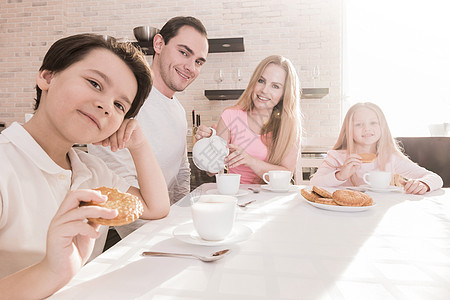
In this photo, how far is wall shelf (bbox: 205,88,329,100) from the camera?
355cm

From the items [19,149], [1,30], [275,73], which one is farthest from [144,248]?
[1,30]

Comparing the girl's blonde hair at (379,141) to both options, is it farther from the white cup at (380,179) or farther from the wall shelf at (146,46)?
the wall shelf at (146,46)

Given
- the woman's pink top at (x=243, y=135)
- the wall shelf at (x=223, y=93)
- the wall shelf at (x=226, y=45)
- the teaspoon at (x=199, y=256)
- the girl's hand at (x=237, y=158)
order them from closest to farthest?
1. the teaspoon at (x=199, y=256)
2. the girl's hand at (x=237, y=158)
3. the woman's pink top at (x=243, y=135)
4. the wall shelf at (x=226, y=45)
5. the wall shelf at (x=223, y=93)

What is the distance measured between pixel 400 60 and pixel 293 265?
13.9 feet

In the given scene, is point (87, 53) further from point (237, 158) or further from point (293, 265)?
point (237, 158)

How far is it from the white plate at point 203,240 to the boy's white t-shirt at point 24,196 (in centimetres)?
36

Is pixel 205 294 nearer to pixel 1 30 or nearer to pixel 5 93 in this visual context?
pixel 5 93

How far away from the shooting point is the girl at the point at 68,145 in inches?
26.7

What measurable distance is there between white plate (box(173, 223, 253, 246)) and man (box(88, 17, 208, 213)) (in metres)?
1.07

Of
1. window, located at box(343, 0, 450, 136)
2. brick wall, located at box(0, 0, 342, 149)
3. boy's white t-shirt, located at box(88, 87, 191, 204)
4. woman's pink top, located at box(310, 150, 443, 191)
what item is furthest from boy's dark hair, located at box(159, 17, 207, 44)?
window, located at box(343, 0, 450, 136)

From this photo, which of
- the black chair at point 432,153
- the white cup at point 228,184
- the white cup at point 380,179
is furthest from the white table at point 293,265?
the black chair at point 432,153

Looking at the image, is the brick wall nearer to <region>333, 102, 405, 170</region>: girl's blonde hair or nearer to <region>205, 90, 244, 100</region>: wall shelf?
<region>205, 90, 244, 100</region>: wall shelf

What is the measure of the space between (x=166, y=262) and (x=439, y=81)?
452cm

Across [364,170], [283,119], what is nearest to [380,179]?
[364,170]
